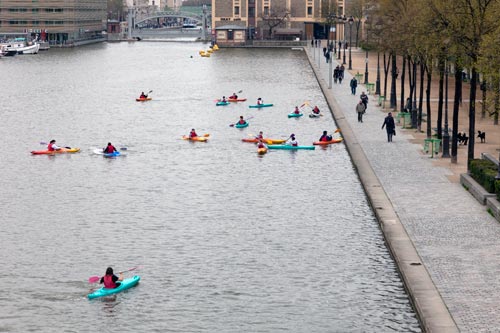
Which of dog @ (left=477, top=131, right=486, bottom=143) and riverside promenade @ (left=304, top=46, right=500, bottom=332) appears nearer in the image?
riverside promenade @ (left=304, top=46, right=500, bottom=332)

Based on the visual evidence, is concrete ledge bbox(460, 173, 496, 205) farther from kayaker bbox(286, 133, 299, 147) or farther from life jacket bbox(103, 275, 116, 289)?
kayaker bbox(286, 133, 299, 147)

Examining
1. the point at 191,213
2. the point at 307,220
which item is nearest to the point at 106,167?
the point at 191,213

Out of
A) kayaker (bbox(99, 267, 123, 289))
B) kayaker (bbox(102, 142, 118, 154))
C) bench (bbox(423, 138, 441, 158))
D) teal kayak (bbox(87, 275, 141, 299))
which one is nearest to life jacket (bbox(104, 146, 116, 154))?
kayaker (bbox(102, 142, 118, 154))

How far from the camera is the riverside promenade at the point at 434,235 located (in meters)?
33.4

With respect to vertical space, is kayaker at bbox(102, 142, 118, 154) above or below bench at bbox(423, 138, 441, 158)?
below

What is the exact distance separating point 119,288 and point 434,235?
12.7m

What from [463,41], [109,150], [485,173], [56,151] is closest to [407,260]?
[485,173]

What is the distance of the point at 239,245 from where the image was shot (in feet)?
146

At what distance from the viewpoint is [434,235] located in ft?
139

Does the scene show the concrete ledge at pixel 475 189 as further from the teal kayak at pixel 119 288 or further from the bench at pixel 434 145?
the teal kayak at pixel 119 288

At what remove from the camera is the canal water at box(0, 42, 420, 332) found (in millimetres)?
35781

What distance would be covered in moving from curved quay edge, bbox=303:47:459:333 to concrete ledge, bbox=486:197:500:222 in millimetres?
4017

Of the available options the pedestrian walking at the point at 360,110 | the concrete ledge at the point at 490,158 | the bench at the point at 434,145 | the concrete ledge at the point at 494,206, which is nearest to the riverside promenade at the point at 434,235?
the concrete ledge at the point at 494,206

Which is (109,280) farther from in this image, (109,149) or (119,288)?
(109,149)
